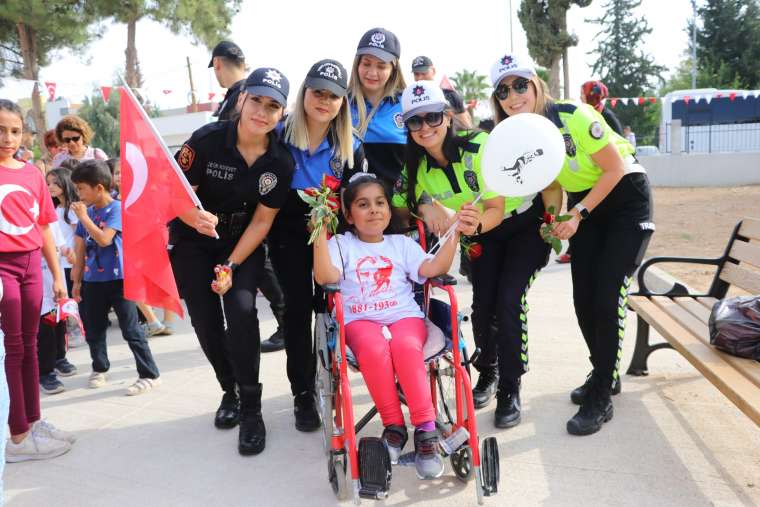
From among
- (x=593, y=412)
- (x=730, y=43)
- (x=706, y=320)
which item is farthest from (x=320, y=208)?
(x=730, y=43)

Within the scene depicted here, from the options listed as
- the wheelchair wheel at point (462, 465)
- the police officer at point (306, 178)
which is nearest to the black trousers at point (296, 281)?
the police officer at point (306, 178)

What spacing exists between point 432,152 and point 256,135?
3.00ft

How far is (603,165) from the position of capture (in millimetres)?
3047

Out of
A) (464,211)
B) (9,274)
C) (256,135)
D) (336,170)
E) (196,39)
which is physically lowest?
(9,274)

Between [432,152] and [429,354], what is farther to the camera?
[432,152]

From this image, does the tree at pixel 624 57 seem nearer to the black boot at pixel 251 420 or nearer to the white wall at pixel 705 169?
the white wall at pixel 705 169

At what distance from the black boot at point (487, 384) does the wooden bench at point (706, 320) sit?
947 mm

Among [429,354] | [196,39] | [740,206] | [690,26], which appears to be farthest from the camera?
[690,26]

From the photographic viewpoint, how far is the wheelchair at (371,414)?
2.44 m

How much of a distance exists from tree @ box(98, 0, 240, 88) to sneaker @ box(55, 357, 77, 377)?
12.5 m

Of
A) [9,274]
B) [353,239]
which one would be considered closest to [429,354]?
[353,239]

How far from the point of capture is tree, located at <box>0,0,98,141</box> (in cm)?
1436

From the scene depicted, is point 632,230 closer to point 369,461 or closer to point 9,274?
point 369,461

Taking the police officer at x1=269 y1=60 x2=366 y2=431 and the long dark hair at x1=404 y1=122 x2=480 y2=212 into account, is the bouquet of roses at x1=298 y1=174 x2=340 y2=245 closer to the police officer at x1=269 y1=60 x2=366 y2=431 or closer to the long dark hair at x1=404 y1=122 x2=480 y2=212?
the police officer at x1=269 y1=60 x2=366 y2=431
